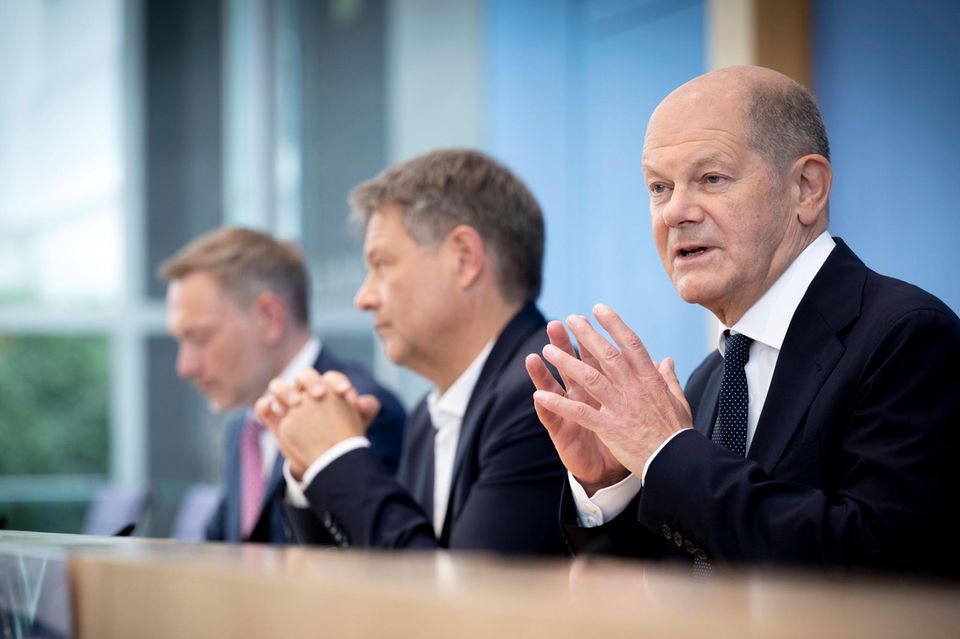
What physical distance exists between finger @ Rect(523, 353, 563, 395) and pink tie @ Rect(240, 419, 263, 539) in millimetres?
1598

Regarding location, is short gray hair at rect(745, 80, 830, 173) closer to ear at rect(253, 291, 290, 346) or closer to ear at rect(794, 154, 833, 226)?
ear at rect(794, 154, 833, 226)

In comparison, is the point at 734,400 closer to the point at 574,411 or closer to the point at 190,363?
the point at 574,411

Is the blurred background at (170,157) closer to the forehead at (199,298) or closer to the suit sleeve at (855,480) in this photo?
the forehead at (199,298)

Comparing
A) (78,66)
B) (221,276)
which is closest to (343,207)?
(78,66)

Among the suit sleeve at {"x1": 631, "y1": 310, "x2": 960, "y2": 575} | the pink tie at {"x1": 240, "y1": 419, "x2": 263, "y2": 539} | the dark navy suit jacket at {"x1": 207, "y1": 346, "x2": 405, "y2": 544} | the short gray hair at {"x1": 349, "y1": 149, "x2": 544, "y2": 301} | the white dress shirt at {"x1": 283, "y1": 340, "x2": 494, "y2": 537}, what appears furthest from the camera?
the pink tie at {"x1": 240, "y1": 419, "x2": 263, "y2": 539}

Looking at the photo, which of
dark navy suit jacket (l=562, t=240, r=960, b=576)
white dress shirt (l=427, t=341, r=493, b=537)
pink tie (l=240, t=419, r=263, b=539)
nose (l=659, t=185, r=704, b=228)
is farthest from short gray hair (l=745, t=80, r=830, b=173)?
pink tie (l=240, t=419, r=263, b=539)

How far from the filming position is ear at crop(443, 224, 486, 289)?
2.30 meters

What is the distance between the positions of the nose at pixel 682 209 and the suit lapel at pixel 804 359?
0.63ft

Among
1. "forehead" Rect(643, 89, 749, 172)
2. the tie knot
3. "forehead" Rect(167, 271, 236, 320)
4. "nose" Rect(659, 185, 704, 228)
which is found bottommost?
"forehead" Rect(167, 271, 236, 320)

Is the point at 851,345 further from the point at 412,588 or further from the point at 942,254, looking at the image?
the point at 942,254

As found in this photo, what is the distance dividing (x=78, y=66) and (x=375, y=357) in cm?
287

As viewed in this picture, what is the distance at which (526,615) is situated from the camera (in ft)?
1.52

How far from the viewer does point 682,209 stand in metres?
1.54

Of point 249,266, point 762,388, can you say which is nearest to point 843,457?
point 762,388
